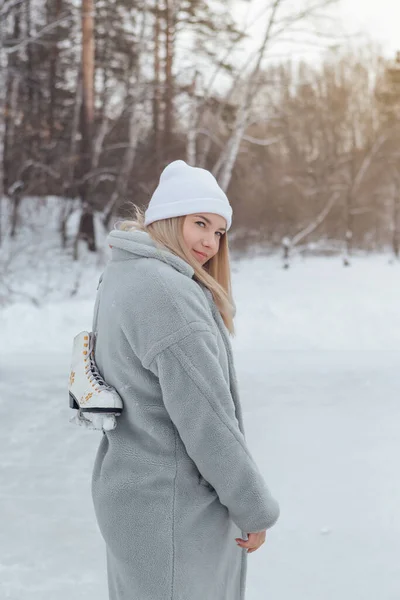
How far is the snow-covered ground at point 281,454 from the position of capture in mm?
2338

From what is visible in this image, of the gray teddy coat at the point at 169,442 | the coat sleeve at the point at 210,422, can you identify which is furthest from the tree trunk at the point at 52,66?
the coat sleeve at the point at 210,422

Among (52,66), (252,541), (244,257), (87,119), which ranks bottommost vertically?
(244,257)

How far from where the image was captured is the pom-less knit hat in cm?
116

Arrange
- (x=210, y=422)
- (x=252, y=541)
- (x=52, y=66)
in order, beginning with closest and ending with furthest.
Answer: (x=210, y=422), (x=252, y=541), (x=52, y=66)

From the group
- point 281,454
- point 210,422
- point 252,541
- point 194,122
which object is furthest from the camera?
point 194,122

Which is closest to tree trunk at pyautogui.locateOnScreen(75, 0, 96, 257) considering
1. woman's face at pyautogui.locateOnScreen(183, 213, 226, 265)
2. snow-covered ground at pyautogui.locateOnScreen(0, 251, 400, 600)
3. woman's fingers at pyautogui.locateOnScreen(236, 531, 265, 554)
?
snow-covered ground at pyautogui.locateOnScreen(0, 251, 400, 600)

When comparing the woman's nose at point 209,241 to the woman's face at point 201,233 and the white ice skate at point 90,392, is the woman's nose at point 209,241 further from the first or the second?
the white ice skate at point 90,392

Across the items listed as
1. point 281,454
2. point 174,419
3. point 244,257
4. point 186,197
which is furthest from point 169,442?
point 244,257

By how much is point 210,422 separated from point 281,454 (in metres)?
2.58

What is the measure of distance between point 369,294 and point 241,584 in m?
8.06

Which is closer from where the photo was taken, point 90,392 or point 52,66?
point 90,392

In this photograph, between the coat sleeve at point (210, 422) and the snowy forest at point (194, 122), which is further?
the snowy forest at point (194, 122)

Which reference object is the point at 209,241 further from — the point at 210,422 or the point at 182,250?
the point at 210,422

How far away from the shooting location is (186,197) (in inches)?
45.8
